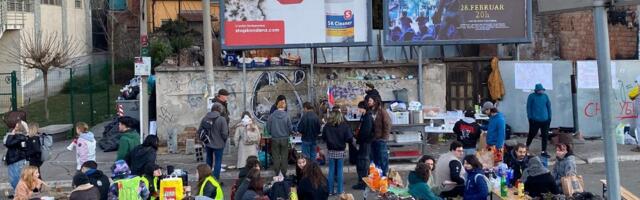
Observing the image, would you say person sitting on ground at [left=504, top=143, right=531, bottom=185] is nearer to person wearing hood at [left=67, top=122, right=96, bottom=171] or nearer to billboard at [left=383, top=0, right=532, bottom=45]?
billboard at [left=383, top=0, right=532, bottom=45]

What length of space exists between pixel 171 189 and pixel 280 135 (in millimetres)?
4684

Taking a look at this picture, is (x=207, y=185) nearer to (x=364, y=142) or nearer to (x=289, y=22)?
(x=364, y=142)

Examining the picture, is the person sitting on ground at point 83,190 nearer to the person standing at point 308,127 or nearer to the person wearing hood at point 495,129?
the person standing at point 308,127

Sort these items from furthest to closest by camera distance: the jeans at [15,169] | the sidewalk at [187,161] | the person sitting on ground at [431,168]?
the sidewalk at [187,161] → the jeans at [15,169] → the person sitting on ground at [431,168]

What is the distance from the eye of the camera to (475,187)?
1091 centimetres

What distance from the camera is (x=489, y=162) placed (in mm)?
12938

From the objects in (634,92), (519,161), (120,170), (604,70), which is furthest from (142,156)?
(634,92)

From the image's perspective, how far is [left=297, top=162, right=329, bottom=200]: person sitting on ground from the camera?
1072cm

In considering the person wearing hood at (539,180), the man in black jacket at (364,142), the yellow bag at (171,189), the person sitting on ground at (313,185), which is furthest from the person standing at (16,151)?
the person wearing hood at (539,180)

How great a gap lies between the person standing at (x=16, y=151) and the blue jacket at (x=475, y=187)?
695 centimetres

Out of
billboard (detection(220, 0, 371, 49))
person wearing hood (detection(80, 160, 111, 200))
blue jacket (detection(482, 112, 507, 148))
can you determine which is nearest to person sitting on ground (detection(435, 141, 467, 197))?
blue jacket (detection(482, 112, 507, 148))

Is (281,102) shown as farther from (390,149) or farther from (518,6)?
(518,6)

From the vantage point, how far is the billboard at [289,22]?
58.4 ft

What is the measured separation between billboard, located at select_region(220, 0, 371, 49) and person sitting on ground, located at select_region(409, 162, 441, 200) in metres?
7.55
